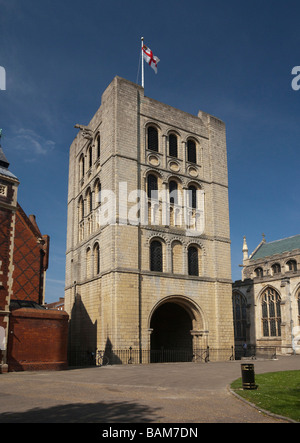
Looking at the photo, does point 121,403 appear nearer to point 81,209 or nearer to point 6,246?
point 6,246

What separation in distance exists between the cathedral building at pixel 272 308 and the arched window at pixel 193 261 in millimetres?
13153

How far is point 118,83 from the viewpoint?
31328 mm

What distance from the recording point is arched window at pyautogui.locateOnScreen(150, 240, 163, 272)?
99.7 feet

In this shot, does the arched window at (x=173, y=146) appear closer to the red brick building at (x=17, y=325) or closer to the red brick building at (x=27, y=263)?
the red brick building at (x=27, y=263)

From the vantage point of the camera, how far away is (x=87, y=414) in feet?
29.3

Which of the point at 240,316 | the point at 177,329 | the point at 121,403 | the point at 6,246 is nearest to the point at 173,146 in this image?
the point at 177,329

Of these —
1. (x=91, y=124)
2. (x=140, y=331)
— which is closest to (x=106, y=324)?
(x=140, y=331)

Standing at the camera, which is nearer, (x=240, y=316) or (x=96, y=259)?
(x=96, y=259)

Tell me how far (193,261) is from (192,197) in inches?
222

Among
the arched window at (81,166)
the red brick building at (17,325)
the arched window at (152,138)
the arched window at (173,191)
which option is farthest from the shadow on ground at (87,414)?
the arched window at (81,166)

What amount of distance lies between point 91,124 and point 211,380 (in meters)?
26.6
